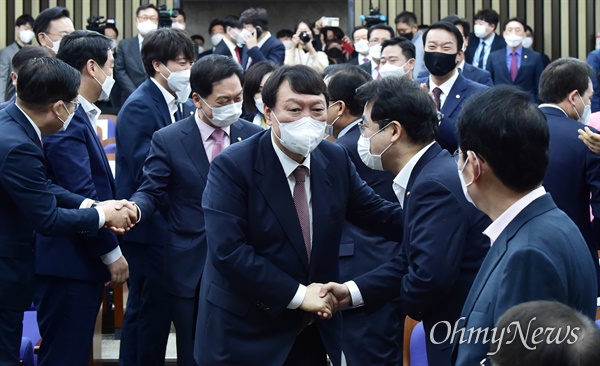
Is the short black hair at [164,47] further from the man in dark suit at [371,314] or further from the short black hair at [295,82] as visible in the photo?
the short black hair at [295,82]

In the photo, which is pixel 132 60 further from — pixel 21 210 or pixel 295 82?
pixel 295 82

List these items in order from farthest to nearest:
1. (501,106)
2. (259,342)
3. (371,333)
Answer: (371,333), (259,342), (501,106)

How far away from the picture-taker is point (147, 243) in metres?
→ 4.05

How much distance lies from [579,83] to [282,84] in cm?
181

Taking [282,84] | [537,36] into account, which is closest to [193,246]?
[282,84]

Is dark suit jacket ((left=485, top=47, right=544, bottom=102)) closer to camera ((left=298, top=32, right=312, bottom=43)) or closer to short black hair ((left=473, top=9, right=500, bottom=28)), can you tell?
short black hair ((left=473, top=9, right=500, bottom=28))

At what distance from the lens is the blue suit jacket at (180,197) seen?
3666mm

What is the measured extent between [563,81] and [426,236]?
6.01ft

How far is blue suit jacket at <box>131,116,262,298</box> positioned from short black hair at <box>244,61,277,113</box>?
1487mm

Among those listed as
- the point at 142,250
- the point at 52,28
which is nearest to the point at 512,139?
the point at 142,250

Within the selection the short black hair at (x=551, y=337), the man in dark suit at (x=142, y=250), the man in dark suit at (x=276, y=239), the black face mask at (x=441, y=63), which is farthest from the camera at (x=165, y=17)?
the short black hair at (x=551, y=337)

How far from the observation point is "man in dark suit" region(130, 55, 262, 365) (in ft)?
12.0

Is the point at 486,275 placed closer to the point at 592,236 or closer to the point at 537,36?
the point at 592,236

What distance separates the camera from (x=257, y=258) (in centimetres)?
269
